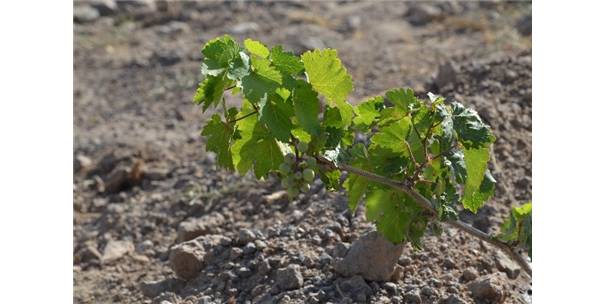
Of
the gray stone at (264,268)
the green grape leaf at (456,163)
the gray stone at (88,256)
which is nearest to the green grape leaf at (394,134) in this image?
the green grape leaf at (456,163)

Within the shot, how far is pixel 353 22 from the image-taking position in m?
7.40

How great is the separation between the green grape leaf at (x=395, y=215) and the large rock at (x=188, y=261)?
2.88ft

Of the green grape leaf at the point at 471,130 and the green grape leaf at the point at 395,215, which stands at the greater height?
the green grape leaf at the point at 471,130

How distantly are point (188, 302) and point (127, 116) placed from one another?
2895 millimetres

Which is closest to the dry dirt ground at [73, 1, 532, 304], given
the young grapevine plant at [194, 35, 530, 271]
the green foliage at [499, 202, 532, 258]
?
the green foliage at [499, 202, 532, 258]

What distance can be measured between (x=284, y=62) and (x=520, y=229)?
2.67 feet

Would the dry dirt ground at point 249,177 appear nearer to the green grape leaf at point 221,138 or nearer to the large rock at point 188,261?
the large rock at point 188,261

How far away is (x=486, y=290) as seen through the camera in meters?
3.19

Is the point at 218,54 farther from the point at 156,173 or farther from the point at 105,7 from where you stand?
the point at 105,7

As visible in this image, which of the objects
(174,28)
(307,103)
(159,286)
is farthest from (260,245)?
(174,28)

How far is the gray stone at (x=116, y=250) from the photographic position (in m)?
4.29

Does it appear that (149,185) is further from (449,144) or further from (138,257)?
(449,144)

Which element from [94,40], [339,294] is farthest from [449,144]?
[94,40]

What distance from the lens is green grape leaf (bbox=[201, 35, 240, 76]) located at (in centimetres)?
259
